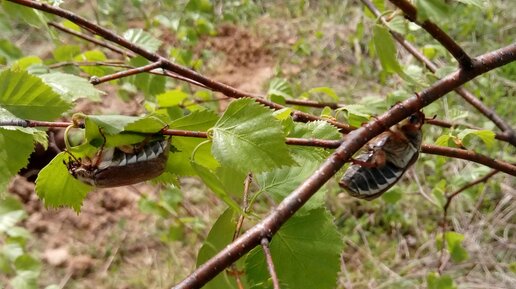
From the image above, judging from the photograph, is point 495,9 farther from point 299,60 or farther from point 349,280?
point 349,280

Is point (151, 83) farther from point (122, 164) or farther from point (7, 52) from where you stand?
point (122, 164)

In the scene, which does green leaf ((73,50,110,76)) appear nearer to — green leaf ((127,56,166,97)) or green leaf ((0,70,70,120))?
green leaf ((127,56,166,97))

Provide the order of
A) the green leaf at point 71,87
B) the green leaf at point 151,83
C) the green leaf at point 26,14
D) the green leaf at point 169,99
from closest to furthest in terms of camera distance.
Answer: the green leaf at point 71,87, the green leaf at point 26,14, the green leaf at point 151,83, the green leaf at point 169,99

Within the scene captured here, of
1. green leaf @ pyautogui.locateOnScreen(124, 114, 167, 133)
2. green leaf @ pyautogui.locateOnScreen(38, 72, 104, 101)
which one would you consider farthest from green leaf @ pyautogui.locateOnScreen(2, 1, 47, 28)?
green leaf @ pyautogui.locateOnScreen(124, 114, 167, 133)

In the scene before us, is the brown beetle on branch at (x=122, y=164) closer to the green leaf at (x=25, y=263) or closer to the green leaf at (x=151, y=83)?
the green leaf at (x=151, y=83)

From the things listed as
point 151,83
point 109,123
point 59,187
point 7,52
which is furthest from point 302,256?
point 7,52

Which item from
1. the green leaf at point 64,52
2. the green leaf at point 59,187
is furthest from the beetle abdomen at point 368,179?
the green leaf at point 64,52
